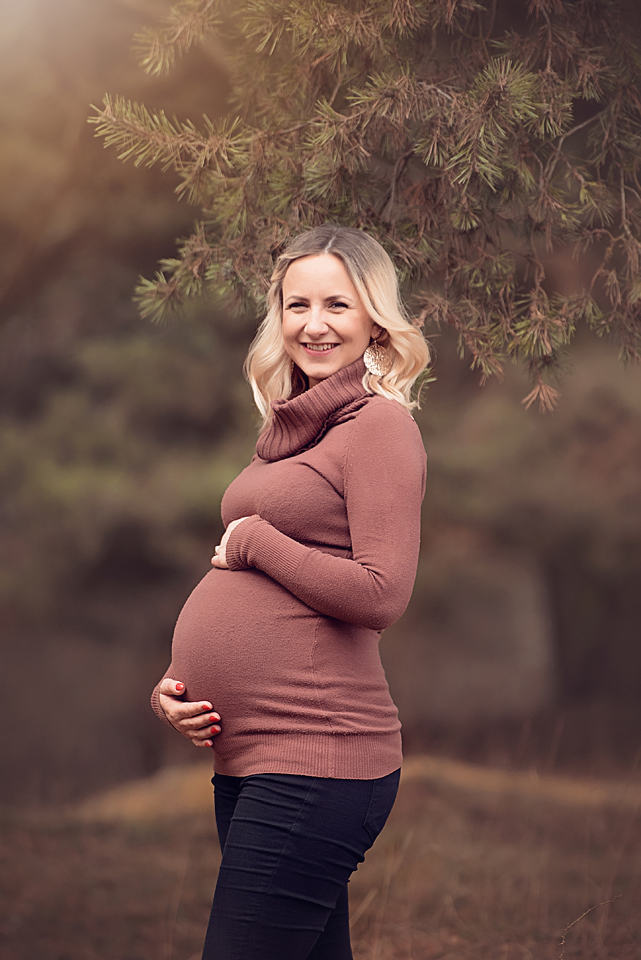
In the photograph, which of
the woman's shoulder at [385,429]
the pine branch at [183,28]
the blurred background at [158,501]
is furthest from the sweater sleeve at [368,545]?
the blurred background at [158,501]

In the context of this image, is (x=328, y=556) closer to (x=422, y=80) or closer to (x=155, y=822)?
(x=422, y=80)

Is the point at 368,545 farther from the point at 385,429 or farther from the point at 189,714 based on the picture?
the point at 189,714

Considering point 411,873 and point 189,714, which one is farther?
point 411,873

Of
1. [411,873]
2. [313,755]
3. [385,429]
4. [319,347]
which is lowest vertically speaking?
[411,873]

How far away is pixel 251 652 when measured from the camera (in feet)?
4.11

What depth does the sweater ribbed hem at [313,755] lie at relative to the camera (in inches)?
47.2

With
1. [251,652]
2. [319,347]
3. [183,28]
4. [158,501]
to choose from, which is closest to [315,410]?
[319,347]

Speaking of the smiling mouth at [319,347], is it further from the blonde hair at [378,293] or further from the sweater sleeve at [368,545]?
the sweater sleeve at [368,545]

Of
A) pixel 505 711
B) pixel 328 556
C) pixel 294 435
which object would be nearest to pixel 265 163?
pixel 294 435

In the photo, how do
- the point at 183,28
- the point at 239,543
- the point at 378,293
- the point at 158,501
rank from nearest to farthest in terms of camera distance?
the point at 239,543, the point at 378,293, the point at 183,28, the point at 158,501

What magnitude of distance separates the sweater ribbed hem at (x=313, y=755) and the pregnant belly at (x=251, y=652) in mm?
28

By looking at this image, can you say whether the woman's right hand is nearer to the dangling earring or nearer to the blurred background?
the dangling earring

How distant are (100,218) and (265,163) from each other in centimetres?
201

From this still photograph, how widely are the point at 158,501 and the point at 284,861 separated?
2.52m
